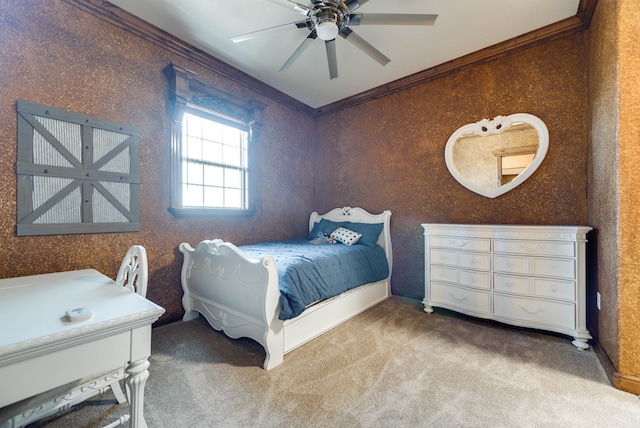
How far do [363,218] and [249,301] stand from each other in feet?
6.97

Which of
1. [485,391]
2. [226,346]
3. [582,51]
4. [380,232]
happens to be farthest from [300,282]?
[582,51]

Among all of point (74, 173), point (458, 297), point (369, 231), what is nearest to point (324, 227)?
point (369, 231)

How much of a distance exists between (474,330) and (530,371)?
64cm

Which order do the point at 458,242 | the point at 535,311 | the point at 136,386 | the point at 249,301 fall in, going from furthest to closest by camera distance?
the point at 458,242, the point at 535,311, the point at 249,301, the point at 136,386

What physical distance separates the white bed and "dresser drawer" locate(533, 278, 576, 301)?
1.53 metres

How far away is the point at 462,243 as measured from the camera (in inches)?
104

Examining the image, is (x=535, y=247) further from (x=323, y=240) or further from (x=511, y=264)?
(x=323, y=240)

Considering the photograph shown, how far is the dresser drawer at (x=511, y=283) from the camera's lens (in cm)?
232

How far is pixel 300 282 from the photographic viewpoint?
2.10 m

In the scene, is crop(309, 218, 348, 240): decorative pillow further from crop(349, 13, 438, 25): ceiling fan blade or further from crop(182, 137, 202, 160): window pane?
crop(349, 13, 438, 25): ceiling fan blade

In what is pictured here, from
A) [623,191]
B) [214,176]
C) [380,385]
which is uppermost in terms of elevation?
[214,176]

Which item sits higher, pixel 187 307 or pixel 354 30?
pixel 354 30

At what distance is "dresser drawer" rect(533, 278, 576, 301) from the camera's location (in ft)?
7.01

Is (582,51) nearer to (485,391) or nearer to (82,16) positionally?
(485,391)
